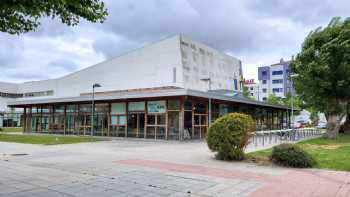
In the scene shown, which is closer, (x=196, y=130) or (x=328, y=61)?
(x=328, y=61)

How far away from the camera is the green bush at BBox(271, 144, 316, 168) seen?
32.6 ft

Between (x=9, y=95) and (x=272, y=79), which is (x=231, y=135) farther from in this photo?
(x=272, y=79)

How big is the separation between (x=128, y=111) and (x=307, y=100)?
1638 centimetres

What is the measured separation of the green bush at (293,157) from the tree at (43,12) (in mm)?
7819

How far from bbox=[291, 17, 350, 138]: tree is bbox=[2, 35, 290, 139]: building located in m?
6.00

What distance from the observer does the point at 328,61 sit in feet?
72.7

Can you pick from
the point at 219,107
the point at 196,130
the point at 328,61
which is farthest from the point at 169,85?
the point at 328,61

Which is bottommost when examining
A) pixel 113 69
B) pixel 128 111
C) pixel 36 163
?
pixel 36 163

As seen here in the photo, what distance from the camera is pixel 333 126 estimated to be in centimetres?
2384

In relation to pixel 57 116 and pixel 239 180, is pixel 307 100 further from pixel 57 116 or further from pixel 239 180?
pixel 57 116

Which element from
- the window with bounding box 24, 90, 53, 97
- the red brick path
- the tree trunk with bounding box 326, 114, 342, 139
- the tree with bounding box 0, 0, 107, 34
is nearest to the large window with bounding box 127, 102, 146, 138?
the red brick path

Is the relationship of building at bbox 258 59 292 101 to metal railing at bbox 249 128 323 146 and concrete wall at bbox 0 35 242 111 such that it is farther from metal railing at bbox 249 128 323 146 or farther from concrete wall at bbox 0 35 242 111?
metal railing at bbox 249 128 323 146

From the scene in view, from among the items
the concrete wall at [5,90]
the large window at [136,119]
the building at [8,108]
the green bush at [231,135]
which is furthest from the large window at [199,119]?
the concrete wall at [5,90]


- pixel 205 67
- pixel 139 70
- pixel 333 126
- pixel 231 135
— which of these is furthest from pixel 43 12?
pixel 205 67
